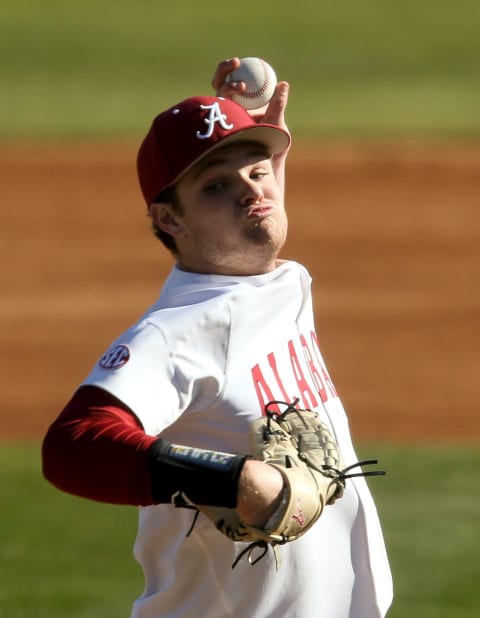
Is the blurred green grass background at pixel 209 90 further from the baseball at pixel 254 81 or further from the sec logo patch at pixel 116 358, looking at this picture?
the sec logo patch at pixel 116 358

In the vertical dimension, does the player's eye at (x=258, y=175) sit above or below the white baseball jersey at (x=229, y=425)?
above

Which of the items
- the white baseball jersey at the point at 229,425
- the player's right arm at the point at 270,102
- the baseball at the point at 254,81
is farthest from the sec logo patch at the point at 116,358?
the baseball at the point at 254,81

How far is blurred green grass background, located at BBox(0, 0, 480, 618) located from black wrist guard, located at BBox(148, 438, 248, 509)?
3267 millimetres

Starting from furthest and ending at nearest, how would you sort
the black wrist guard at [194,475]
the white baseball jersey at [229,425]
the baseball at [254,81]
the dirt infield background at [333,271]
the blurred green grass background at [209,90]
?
the dirt infield background at [333,271], the blurred green grass background at [209,90], the baseball at [254,81], the white baseball jersey at [229,425], the black wrist guard at [194,475]

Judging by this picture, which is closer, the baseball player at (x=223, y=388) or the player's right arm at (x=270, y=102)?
→ the baseball player at (x=223, y=388)

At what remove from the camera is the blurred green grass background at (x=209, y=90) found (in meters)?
5.86

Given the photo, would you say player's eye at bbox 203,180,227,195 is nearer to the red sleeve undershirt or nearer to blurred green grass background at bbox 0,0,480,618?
the red sleeve undershirt

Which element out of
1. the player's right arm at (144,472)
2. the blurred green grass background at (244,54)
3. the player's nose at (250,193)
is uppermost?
the player's nose at (250,193)

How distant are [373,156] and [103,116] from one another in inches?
149

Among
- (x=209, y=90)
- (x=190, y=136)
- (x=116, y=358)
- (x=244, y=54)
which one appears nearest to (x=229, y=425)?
(x=116, y=358)

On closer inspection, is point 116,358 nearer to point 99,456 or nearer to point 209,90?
point 99,456

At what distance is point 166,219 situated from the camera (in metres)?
2.98

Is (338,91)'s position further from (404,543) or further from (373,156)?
(404,543)

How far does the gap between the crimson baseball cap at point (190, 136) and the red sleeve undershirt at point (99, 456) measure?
692mm
